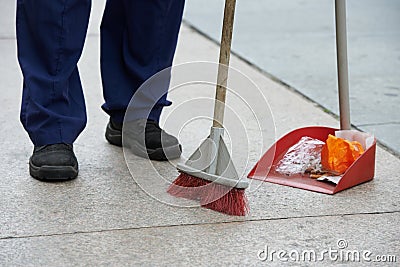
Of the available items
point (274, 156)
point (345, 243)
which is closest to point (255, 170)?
point (274, 156)

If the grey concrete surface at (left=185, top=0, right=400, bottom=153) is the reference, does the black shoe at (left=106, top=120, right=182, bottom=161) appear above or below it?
above

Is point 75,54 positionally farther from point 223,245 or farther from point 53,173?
point 223,245

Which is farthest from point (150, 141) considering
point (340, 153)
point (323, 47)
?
point (323, 47)

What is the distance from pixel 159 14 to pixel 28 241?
981 mm

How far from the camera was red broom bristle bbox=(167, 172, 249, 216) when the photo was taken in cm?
226

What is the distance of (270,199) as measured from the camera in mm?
2416

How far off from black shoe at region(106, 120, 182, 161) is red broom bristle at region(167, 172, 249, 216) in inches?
15.9

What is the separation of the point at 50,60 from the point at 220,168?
2.07 feet

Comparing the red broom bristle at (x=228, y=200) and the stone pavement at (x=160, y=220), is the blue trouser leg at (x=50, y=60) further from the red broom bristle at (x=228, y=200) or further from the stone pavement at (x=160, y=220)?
the red broom bristle at (x=228, y=200)

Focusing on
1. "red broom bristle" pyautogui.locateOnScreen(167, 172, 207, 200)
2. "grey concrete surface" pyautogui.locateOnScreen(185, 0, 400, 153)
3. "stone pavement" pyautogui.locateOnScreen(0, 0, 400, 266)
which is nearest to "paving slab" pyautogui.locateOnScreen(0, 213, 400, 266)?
"stone pavement" pyautogui.locateOnScreen(0, 0, 400, 266)

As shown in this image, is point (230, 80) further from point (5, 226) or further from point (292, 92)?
point (5, 226)

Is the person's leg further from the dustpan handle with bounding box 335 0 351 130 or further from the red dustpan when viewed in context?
the dustpan handle with bounding box 335 0 351 130

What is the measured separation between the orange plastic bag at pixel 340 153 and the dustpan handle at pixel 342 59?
11 centimetres

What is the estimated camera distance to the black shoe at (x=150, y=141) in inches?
108
